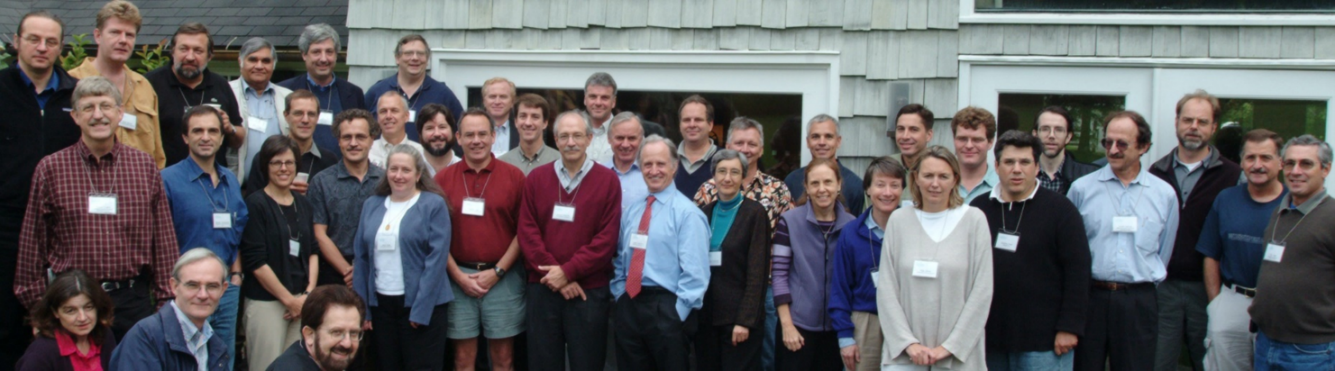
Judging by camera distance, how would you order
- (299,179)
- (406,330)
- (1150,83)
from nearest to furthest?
(406,330)
(299,179)
(1150,83)

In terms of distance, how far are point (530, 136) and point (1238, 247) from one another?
3174 millimetres

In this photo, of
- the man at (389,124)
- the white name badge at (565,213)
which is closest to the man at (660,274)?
the white name badge at (565,213)

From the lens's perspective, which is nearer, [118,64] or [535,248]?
[535,248]

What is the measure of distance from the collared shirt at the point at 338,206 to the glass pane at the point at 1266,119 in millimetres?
4300

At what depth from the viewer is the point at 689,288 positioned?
4.16 m

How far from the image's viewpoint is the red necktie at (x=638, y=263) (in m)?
4.24

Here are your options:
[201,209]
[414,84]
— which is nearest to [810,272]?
[201,209]

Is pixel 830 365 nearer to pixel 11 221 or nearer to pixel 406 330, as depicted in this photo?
pixel 406 330

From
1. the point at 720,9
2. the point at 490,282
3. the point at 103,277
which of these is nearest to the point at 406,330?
the point at 490,282

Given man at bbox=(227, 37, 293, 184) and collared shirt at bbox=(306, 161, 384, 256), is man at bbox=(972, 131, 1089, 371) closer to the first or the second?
collared shirt at bbox=(306, 161, 384, 256)

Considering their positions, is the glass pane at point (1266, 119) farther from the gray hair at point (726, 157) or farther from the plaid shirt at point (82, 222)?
the plaid shirt at point (82, 222)

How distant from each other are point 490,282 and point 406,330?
0.41 meters

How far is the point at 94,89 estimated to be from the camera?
4.07 m

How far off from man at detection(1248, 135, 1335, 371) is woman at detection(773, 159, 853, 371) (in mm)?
1690
